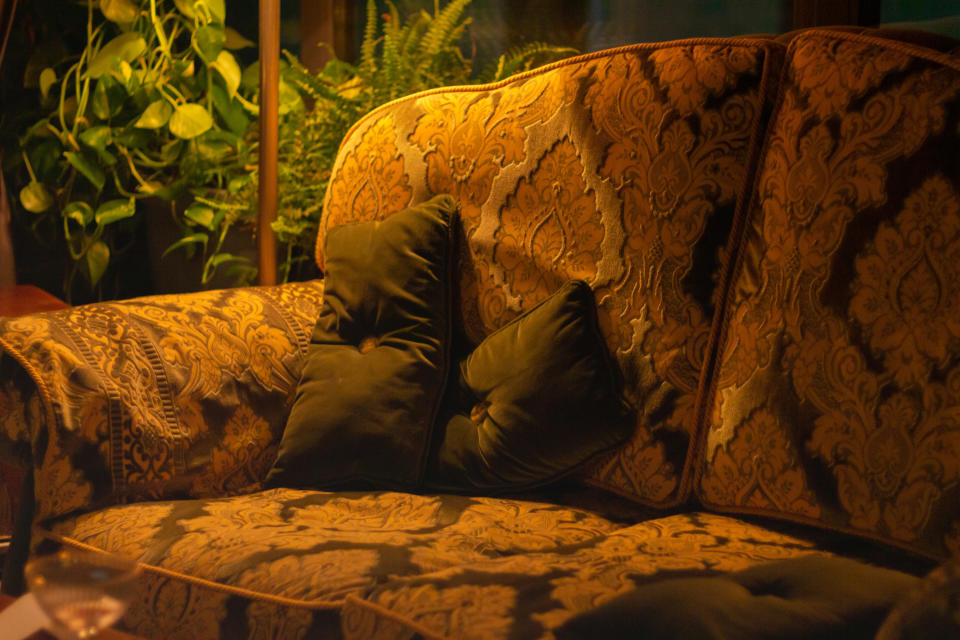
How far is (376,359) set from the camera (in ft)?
4.35

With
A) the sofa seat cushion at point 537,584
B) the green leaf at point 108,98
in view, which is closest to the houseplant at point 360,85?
the green leaf at point 108,98

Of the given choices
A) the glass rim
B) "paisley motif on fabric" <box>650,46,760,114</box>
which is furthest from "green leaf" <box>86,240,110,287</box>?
the glass rim

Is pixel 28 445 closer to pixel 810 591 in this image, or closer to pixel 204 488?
pixel 204 488

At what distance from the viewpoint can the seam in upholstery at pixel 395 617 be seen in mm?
788

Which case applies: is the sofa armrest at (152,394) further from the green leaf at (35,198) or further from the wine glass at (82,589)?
the green leaf at (35,198)

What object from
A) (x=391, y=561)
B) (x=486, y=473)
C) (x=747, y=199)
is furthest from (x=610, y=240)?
(x=391, y=561)

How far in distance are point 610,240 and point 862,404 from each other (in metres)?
0.40

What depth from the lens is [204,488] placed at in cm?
126

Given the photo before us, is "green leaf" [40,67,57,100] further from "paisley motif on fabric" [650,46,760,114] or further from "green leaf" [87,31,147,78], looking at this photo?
"paisley motif on fabric" [650,46,760,114]

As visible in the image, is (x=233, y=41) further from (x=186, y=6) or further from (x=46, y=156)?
(x=46, y=156)

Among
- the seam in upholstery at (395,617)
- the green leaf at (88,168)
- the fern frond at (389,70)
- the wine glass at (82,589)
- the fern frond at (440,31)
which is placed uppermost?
the fern frond at (440,31)

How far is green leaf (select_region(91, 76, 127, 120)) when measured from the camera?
2.31m

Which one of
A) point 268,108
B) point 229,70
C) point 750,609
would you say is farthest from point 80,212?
point 750,609

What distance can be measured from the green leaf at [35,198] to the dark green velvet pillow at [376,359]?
4.64 ft
